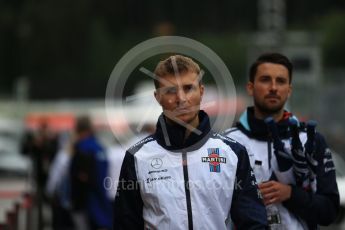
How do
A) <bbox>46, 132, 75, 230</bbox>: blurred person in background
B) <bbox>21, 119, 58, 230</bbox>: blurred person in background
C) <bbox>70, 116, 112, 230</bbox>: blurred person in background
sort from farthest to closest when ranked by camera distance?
1. <bbox>21, 119, 58, 230</bbox>: blurred person in background
2. <bbox>46, 132, 75, 230</bbox>: blurred person in background
3. <bbox>70, 116, 112, 230</bbox>: blurred person in background

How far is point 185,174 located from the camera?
15.2 feet

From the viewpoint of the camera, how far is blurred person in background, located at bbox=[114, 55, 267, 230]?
181 inches

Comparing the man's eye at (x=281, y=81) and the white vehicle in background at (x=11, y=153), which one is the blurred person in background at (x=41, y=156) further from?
the man's eye at (x=281, y=81)

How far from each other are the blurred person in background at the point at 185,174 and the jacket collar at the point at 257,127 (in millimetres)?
998

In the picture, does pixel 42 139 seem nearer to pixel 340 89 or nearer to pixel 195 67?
pixel 340 89

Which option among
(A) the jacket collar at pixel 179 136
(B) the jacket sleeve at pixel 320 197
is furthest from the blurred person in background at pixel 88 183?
(A) the jacket collar at pixel 179 136

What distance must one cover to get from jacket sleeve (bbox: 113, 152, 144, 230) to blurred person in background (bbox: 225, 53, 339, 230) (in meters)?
1.00

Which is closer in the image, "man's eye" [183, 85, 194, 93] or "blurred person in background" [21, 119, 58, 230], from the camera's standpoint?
"man's eye" [183, 85, 194, 93]

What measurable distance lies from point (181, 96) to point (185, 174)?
369 mm

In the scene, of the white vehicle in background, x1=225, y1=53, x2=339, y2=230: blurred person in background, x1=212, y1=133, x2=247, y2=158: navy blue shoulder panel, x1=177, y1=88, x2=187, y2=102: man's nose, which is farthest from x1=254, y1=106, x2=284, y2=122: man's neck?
the white vehicle in background

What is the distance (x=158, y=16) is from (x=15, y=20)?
11848mm

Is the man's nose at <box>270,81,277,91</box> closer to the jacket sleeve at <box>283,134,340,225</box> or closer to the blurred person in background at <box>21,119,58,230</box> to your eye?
the jacket sleeve at <box>283,134,340,225</box>

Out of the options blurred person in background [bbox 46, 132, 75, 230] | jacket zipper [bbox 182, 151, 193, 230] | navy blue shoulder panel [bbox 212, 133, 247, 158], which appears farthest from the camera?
Result: blurred person in background [bbox 46, 132, 75, 230]

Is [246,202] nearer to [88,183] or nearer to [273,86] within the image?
[273,86]
